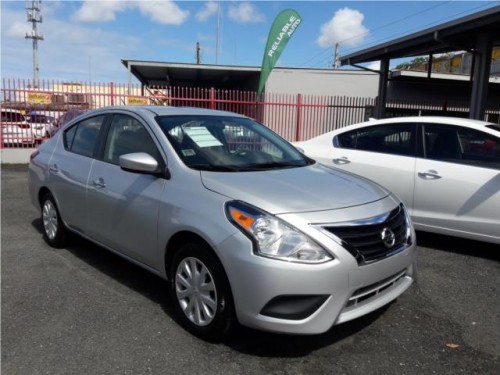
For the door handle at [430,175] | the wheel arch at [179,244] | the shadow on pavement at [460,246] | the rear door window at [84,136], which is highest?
the rear door window at [84,136]

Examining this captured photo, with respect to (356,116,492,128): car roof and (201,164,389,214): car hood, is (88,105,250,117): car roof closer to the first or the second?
(201,164,389,214): car hood

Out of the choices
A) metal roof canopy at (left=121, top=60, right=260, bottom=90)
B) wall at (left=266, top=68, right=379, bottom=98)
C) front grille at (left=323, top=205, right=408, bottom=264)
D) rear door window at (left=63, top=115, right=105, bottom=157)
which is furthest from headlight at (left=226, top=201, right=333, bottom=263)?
wall at (left=266, top=68, right=379, bottom=98)

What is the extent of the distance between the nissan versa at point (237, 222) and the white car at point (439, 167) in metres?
1.59

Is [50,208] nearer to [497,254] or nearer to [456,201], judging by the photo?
[456,201]

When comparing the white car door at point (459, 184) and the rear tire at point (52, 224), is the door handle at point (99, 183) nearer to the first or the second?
the rear tire at point (52, 224)

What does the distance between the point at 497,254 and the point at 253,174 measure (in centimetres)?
332

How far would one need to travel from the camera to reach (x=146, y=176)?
3539 millimetres

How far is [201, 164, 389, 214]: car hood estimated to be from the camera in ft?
9.46

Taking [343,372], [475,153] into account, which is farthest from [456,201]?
[343,372]

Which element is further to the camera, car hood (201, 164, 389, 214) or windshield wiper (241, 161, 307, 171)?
windshield wiper (241, 161, 307, 171)

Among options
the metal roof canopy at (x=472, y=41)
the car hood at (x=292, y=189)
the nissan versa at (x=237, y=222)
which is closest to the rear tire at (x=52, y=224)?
the nissan versa at (x=237, y=222)

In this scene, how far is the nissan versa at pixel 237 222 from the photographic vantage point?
2688 millimetres

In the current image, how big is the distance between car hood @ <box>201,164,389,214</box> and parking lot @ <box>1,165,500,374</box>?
0.93 m

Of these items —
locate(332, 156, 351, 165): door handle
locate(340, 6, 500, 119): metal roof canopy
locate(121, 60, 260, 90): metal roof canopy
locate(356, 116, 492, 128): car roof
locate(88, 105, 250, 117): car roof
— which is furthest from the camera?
locate(121, 60, 260, 90): metal roof canopy
